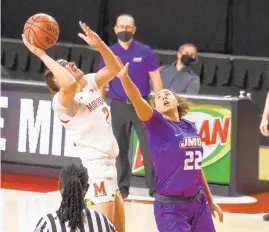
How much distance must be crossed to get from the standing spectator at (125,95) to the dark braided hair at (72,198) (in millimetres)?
5026

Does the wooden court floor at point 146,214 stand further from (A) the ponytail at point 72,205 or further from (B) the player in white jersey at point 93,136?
(A) the ponytail at point 72,205

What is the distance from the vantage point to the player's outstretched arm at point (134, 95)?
18.5ft

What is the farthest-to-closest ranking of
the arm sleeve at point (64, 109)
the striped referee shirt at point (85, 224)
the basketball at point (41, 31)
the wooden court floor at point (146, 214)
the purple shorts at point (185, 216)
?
1. the wooden court floor at point (146, 214)
2. the basketball at point (41, 31)
3. the arm sleeve at point (64, 109)
4. the purple shorts at point (185, 216)
5. the striped referee shirt at point (85, 224)

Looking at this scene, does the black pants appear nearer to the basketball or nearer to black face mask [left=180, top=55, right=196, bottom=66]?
black face mask [left=180, top=55, right=196, bottom=66]

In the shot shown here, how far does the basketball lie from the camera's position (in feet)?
22.1

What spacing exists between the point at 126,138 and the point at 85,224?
5.26m

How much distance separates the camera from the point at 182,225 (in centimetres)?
593

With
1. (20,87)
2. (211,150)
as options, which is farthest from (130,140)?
(20,87)

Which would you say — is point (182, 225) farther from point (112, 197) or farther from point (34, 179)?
point (34, 179)

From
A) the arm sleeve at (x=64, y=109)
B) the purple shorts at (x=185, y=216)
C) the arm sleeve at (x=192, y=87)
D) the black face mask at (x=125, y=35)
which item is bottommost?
the purple shorts at (x=185, y=216)

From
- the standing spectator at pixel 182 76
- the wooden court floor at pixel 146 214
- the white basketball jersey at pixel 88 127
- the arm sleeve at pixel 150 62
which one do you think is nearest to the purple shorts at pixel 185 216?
the white basketball jersey at pixel 88 127

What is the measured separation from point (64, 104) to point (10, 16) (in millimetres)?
9546

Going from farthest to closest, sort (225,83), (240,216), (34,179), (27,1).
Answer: (27,1) → (225,83) → (34,179) → (240,216)

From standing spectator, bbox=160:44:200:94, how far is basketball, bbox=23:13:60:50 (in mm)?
4080
